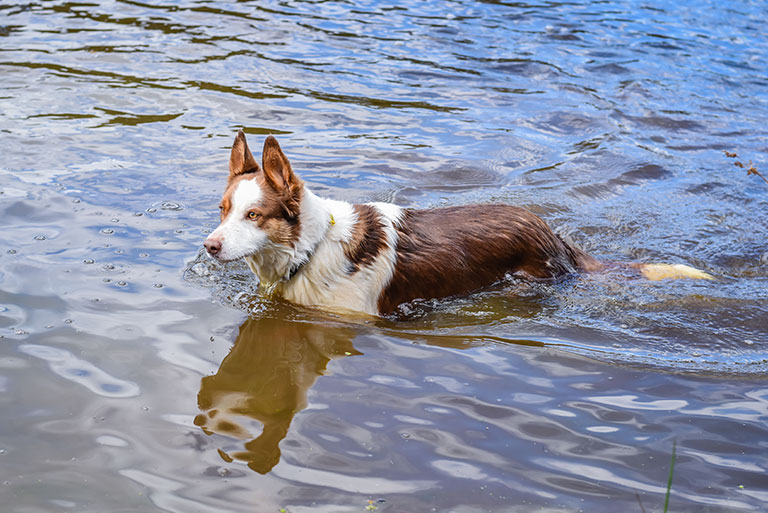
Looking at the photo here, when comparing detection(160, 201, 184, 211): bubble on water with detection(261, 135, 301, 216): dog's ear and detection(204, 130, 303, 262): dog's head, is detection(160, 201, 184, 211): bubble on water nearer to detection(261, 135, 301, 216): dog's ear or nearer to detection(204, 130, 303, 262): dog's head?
detection(204, 130, 303, 262): dog's head

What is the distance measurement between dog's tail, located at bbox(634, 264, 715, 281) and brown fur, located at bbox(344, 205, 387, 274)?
2.31 m

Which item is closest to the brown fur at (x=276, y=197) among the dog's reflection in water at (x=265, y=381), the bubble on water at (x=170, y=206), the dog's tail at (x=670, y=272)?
the dog's reflection in water at (x=265, y=381)

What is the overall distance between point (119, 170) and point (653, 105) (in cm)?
761

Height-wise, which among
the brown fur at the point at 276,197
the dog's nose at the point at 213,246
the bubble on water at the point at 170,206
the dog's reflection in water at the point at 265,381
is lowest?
the dog's reflection in water at the point at 265,381

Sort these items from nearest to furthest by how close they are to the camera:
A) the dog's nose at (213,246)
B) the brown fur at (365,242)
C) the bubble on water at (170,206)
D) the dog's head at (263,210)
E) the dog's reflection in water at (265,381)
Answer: the dog's reflection in water at (265,381) < the dog's nose at (213,246) < the dog's head at (263,210) < the brown fur at (365,242) < the bubble on water at (170,206)

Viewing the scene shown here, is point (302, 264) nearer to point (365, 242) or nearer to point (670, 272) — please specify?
point (365, 242)

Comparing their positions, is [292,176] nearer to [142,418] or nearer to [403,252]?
[403,252]

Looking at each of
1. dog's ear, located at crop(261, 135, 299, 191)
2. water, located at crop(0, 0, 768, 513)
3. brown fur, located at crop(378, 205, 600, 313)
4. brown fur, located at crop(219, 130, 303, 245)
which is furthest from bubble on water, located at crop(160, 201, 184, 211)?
brown fur, located at crop(378, 205, 600, 313)

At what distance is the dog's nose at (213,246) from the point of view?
499 cm

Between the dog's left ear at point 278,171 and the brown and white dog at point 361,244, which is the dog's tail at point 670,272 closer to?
the brown and white dog at point 361,244

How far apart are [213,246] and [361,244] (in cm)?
118

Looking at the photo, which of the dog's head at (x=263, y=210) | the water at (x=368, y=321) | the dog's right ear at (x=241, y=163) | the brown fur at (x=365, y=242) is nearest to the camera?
the water at (x=368, y=321)

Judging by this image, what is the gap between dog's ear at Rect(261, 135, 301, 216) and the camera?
5199 mm

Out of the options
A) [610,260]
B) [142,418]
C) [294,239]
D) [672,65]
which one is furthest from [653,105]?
[142,418]
